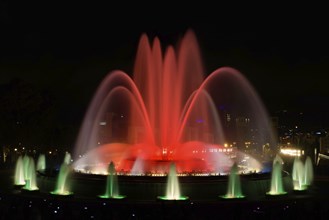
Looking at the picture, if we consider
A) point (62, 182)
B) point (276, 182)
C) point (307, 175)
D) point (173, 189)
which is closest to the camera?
point (173, 189)

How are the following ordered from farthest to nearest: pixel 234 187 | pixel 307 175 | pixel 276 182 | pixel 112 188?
pixel 307 175 → pixel 276 182 → pixel 234 187 → pixel 112 188

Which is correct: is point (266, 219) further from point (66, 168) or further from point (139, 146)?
point (139, 146)

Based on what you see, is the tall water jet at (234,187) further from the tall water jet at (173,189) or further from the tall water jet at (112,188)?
the tall water jet at (112,188)

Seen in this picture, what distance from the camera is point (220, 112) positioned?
4134 inches

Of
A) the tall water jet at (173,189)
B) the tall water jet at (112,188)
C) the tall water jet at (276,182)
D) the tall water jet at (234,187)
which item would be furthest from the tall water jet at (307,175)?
the tall water jet at (112,188)

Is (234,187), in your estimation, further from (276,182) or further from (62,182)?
(62,182)

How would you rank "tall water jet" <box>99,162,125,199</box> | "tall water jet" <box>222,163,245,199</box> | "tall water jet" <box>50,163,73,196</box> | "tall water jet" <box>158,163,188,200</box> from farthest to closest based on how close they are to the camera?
"tall water jet" <box>50,163,73,196</box> → "tall water jet" <box>222,163,245,199</box> → "tall water jet" <box>99,162,125,199</box> → "tall water jet" <box>158,163,188,200</box>

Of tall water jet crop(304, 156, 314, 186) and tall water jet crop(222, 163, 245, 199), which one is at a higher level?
tall water jet crop(304, 156, 314, 186)

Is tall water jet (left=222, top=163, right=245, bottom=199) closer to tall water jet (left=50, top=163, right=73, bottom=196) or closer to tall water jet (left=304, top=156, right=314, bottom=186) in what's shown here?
tall water jet (left=304, top=156, right=314, bottom=186)

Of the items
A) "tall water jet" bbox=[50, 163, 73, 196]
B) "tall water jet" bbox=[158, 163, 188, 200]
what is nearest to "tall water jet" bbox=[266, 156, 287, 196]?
"tall water jet" bbox=[158, 163, 188, 200]

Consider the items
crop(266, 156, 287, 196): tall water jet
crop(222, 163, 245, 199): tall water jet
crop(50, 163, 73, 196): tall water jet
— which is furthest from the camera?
crop(266, 156, 287, 196): tall water jet

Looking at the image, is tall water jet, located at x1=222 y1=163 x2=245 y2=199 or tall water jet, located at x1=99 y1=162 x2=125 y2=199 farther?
tall water jet, located at x1=222 y1=163 x2=245 y2=199

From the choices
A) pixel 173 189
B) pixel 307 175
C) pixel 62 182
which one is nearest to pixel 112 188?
pixel 173 189

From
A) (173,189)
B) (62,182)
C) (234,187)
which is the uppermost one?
(62,182)
